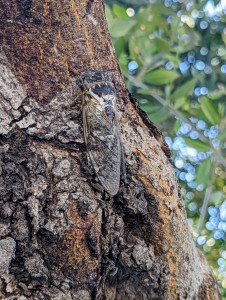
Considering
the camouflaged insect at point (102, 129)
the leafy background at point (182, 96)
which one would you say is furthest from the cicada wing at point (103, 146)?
the leafy background at point (182, 96)

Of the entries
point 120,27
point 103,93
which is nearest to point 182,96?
point 120,27

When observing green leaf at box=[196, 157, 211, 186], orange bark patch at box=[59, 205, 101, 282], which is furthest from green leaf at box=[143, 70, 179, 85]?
orange bark patch at box=[59, 205, 101, 282]

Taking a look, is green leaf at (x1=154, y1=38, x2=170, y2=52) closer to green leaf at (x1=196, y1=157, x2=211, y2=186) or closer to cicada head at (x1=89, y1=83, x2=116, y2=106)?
green leaf at (x1=196, y1=157, x2=211, y2=186)

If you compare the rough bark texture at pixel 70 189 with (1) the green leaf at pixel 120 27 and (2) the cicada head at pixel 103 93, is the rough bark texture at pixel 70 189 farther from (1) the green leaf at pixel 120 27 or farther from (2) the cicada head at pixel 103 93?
(1) the green leaf at pixel 120 27

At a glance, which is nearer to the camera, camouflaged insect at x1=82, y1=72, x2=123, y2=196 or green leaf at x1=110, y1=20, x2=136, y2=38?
camouflaged insect at x1=82, y1=72, x2=123, y2=196

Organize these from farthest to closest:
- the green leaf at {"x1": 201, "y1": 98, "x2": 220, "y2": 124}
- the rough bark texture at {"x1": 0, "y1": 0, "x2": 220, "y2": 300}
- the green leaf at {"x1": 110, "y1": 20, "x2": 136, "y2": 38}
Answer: the green leaf at {"x1": 201, "y1": 98, "x2": 220, "y2": 124} → the green leaf at {"x1": 110, "y1": 20, "x2": 136, "y2": 38} → the rough bark texture at {"x1": 0, "y1": 0, "x2": 220, "y2": 300}
